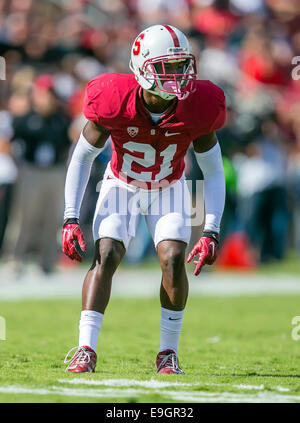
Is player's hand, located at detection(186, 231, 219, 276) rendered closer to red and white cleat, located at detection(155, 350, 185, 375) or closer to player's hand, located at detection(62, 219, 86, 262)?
red and white cleat, located at detection(155, 350, 185, 375)

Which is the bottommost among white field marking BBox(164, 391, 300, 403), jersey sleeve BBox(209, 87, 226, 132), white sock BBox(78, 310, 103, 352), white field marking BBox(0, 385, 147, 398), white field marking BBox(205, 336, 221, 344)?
white field marking BBox(164, 391, 300, 403)

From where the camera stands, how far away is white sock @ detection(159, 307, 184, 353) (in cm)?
480

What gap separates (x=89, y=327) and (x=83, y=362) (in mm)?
203

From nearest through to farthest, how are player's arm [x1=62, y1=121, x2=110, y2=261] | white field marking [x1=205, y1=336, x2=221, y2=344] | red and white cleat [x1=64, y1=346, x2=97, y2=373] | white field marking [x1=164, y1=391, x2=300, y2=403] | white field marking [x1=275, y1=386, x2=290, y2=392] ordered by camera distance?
white field marking [x1=164, y1=391, x2=300, y2=403], white field marking [x1=275, y1=386, x2=290, y2=392], red and white cleat [x1=64, y1=346, x2=97, y2=373], player's arm [x1=62, y1=121, x2=110, y2=261], white field marking [x1=205, y1=336, x2=221, y2=344]

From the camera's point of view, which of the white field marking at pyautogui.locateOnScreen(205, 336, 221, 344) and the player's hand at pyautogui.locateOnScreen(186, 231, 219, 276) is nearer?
the player's hand at pyautogui.locateOnScreen(186, 231, 219, 276)

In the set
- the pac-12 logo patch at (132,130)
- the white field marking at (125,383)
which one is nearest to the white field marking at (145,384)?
the white field marking at (125,383)

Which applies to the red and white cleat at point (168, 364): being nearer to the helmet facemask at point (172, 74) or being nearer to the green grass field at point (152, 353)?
the green grass field at point (152, 353)

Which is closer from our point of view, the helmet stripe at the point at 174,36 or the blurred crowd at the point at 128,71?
the helmet stripe at the point at 174,36

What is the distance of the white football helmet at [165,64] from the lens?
459 cm

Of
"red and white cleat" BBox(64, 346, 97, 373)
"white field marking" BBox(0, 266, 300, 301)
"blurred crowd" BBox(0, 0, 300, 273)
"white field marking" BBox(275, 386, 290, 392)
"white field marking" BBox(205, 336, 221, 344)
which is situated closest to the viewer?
"white field marking" BBox(275, 386, 290, 392)

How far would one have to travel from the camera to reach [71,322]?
23.2 ft

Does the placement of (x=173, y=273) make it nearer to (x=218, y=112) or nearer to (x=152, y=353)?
(x=218, y=112)

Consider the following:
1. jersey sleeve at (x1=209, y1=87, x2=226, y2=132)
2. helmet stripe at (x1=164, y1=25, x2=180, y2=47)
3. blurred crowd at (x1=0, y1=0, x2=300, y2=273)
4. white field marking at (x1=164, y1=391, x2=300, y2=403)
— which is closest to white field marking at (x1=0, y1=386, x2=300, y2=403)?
white field marking at (x1=164, y1=391, x2=300, y2=403)
